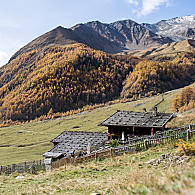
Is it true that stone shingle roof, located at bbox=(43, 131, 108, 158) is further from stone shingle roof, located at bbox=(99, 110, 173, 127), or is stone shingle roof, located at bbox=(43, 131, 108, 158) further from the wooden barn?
stone shingle roof, located at bbox=(99, 110, 173, 127)

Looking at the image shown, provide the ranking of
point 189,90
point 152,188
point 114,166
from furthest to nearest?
point 189,90, point 114,166, point 152,188

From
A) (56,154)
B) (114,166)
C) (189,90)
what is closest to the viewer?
(114,166)

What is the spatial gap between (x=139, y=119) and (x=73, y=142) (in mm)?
13500

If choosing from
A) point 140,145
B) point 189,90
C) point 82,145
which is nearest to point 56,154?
point 82,145

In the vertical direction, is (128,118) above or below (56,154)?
above

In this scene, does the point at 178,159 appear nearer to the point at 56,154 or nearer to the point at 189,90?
the point at 56,154

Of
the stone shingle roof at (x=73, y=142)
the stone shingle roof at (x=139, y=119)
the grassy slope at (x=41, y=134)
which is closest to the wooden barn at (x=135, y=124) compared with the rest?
the stone shingle roof at (x=139, y=119)

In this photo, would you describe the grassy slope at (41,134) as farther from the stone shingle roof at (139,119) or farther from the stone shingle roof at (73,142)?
the stone shingle roof at (139,119)

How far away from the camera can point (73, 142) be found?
39562 millimetres

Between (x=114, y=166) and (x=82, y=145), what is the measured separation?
76.9ft

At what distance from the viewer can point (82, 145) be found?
124 feet

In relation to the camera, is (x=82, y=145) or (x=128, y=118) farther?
(x=82, y=145)

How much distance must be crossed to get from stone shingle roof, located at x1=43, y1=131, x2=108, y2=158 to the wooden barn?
446 centimetres

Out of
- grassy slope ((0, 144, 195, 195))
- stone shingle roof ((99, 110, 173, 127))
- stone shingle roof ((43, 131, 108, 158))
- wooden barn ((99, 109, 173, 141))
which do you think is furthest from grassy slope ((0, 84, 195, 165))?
grassy slope ((0, 144, 195, 195))
